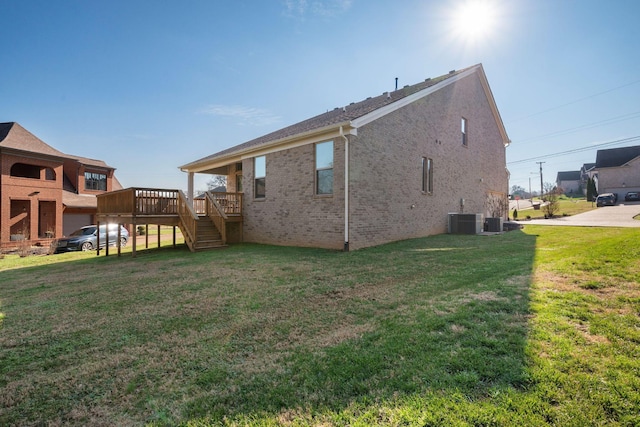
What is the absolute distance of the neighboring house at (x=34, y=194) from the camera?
18531 millimetres

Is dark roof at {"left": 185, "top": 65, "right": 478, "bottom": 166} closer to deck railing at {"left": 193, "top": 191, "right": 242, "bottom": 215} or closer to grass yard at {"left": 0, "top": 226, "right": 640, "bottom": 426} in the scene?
deck railing at {"left": 193, "top": 191, "right": 242, "bottom": 215}

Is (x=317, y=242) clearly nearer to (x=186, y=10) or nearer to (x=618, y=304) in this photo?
(x=618, y=304)

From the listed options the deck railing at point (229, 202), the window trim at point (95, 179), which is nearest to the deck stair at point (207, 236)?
the deck railing at point (229, 202)

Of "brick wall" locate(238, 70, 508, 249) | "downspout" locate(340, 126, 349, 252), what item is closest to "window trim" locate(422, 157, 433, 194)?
"brick wall" locate(238, 70, 508, 249)

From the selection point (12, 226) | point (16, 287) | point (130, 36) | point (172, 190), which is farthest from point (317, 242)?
point (12, 226)

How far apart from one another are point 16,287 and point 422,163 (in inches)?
517

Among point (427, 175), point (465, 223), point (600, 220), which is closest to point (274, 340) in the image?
point (427, 175)

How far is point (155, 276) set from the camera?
23.0ft

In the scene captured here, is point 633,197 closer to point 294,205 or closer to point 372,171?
point 372,171

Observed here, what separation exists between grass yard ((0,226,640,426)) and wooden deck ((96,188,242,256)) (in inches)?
230

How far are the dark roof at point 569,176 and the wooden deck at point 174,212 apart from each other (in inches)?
3077

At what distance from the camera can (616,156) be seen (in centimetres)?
3978

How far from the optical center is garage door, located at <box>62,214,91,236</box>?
23141 millimetres

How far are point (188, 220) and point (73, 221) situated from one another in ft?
61.6
